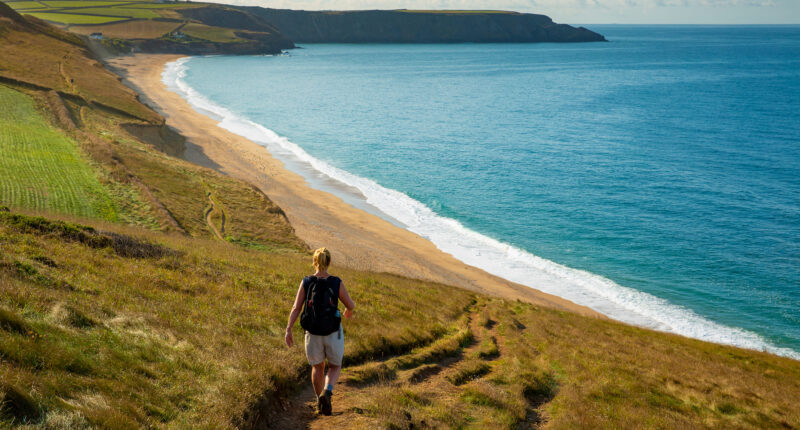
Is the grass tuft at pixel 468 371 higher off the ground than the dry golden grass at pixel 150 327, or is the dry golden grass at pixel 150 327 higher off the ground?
the dry golden grass at pixel 150 327

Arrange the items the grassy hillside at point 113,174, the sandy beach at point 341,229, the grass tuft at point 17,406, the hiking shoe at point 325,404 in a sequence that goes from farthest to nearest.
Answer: the sandy beach at point 341,229, the grassy hillside at point 113,174, the hiking shoe at point 325,404, the grass tuft at point 17,406

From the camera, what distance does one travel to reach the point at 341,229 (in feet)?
127

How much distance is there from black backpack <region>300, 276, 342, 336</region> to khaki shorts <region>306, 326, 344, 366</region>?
22 centimetres

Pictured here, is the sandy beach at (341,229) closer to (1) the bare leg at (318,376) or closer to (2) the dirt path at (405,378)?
(2) the dirt path at (405,378)

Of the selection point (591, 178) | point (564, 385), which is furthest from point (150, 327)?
point (591, 178)

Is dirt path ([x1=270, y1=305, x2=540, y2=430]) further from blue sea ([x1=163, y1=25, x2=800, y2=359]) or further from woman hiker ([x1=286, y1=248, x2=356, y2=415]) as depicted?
blue sea ([x1=163, y1=25, x2=800, y2=359])

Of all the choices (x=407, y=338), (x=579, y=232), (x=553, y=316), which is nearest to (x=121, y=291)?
(x=407, y=338)

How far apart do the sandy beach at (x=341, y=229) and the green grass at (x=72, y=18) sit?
469 feet

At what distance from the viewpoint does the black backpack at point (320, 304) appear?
8.30 metres

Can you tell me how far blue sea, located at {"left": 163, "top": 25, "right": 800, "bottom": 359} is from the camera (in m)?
32.0

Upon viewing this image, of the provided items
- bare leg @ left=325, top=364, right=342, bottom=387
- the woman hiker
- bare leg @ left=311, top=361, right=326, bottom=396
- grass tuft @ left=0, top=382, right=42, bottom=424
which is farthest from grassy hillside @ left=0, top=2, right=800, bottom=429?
the woman hiker

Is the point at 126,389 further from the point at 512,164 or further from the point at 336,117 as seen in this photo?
the point at 336,117

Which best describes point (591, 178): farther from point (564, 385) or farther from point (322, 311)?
point (322, 311)

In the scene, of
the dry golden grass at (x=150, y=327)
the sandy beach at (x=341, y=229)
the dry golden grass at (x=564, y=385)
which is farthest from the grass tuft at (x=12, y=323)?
the sandy beach at (x=341, y=229)
